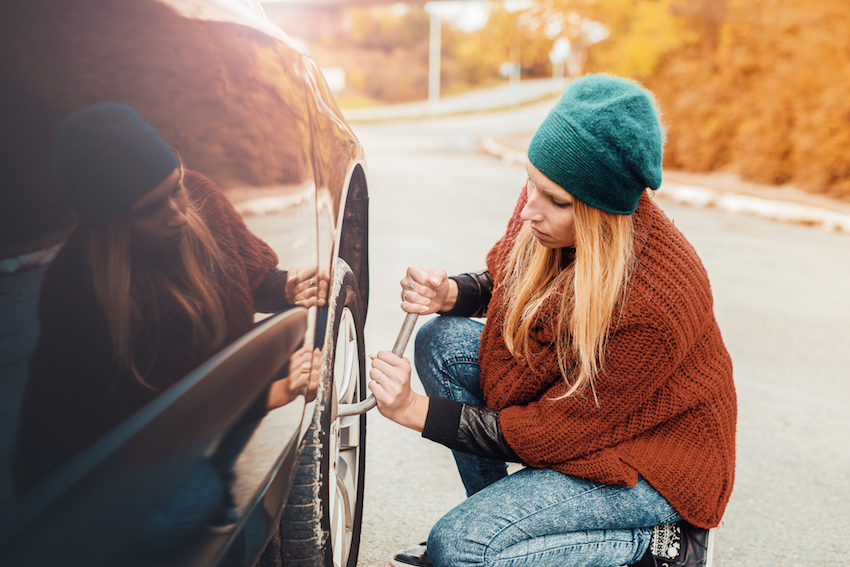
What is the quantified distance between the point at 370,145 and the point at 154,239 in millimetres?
16618

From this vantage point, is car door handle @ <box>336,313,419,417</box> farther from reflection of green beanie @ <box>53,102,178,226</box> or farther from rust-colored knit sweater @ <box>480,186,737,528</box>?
reflection of green beanie @ <box>53,102,178,226</box>

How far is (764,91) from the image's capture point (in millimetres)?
11297

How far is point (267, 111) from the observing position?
1204 millimetres

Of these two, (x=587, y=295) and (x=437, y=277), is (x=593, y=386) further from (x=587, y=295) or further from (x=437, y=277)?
(x=437, y=277)

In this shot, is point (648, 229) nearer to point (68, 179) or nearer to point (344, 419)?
point (344, 419)

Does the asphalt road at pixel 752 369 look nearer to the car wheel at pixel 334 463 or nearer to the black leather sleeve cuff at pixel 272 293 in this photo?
the car wheel at pixel 334 463

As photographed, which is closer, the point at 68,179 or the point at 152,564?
the point at 68,179

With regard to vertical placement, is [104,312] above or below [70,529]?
above

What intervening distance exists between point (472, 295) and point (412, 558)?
735 millimetres

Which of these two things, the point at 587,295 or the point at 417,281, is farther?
the point at 417,281

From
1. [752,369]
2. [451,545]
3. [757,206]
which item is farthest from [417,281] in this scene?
[757,206]

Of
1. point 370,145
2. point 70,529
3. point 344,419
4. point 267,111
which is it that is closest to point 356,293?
point 344,419

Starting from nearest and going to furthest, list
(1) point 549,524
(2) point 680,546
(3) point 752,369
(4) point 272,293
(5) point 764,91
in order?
(4) point 272,293, (1) point 549,524, (2) point 680,546, (3) point 752,369, (5) point 764,91

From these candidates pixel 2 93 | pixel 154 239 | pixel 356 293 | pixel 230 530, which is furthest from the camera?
pixel 356 293
